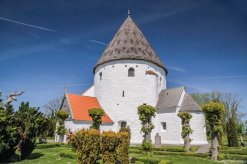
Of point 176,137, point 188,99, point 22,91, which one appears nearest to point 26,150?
point 22,91

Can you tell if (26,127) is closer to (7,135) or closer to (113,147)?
(7,135)

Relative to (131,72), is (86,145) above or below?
below

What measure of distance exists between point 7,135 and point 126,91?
21.9 metres

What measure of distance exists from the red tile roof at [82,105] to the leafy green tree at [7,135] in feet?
49.6

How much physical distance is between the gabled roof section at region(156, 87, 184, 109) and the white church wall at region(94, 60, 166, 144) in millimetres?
1012

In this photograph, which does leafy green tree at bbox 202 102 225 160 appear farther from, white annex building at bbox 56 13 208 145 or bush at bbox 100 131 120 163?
white annex building at bbox 56 13 208 145

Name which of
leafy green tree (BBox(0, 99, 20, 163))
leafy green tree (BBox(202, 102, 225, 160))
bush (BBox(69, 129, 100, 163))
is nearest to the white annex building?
leafy green tree (BBox(202, 102, 225, 160))

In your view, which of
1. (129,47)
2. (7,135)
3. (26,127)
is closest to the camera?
(7,135)

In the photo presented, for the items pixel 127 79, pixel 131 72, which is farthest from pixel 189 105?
pixel 131 72

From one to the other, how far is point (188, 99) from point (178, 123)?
4139 millimetres

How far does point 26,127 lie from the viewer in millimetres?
17406

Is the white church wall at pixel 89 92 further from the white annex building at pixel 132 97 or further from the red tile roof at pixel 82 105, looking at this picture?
the red tile roof at pixel 82 105

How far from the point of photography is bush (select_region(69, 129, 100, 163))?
1296cm

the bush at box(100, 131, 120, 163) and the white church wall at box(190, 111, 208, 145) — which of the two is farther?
the white church wall at box(190, 111, 208, 145)
